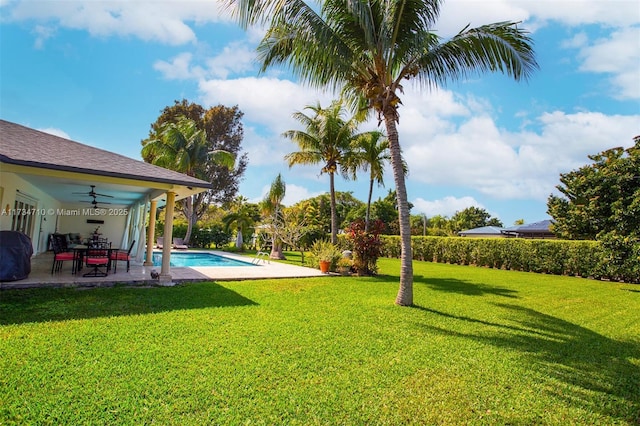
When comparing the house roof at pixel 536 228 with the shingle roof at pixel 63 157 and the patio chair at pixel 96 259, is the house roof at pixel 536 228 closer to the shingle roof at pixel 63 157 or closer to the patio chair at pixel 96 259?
the shingle roof at pixel 63 157

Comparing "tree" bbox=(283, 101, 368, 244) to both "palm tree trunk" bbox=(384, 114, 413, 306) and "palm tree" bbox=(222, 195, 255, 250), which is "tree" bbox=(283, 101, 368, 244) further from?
"palm tree" bbox=(222, 195, 255, 250)

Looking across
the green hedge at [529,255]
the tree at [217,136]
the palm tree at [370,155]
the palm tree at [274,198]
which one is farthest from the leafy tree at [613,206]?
the tree at [217,136]

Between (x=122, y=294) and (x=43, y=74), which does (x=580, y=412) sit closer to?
(x=122, y=294)

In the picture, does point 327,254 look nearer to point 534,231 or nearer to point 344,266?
point 344,266

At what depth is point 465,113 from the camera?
12562 millimetres

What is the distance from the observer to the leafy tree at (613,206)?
13.3m

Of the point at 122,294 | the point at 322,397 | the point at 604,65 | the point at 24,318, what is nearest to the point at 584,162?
the point at 604,65

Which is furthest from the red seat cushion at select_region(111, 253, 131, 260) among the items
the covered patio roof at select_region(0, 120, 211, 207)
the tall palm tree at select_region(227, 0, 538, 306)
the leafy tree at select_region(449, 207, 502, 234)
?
the leafy tree at select_region(449, 207, 502, 234)

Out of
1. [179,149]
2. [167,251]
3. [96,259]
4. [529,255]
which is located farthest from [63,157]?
[529,255]

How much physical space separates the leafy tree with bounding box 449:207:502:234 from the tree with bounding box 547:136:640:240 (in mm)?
42971

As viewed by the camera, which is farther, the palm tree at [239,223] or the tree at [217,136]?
the tree at [217,136]

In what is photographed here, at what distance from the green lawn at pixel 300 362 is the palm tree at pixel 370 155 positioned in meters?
12.2

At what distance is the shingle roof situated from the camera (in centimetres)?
762

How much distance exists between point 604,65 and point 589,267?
10.9m
